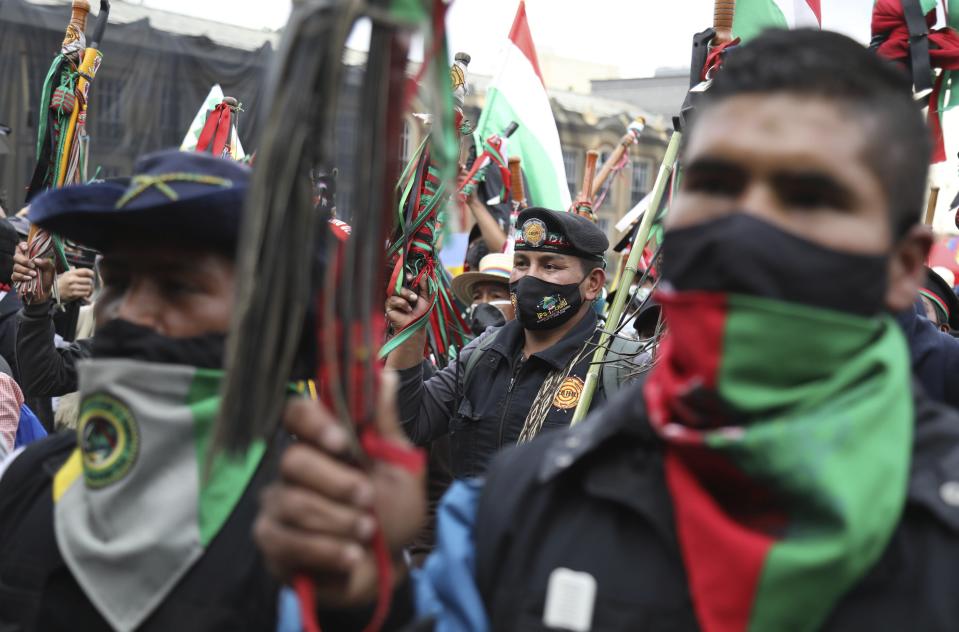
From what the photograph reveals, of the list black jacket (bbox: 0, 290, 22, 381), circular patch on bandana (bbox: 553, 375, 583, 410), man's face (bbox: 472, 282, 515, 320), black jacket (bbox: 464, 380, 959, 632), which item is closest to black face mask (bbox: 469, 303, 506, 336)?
man's face (bbox: 472, 282, 515, 320)

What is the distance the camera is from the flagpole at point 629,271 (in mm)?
4277

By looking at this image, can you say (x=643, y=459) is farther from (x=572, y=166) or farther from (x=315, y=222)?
(x=572, y=166)

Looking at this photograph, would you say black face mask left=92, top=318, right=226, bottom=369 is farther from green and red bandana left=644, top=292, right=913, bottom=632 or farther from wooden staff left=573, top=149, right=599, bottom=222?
wooden staff left=573, top=149, right=599, bottom=222

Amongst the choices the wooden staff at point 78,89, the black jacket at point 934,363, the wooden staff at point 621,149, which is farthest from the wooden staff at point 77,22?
the wooden staff at point 621,149

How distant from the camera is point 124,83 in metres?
16.8

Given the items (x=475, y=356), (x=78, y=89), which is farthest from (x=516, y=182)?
(x=78, y=89)

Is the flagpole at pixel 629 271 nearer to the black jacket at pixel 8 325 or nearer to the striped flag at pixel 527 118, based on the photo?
the black jacket at pixel 8 325

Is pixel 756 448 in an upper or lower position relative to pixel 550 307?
upper

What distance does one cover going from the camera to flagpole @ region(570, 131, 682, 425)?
4.28 m

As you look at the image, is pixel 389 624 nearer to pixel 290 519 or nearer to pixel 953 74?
pixel 290 519

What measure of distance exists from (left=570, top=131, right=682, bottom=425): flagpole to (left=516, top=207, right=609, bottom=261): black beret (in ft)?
3.15

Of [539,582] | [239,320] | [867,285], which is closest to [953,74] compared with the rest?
[867,285]

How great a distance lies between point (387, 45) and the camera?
135 cm

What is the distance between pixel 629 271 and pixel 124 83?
46.6ft
